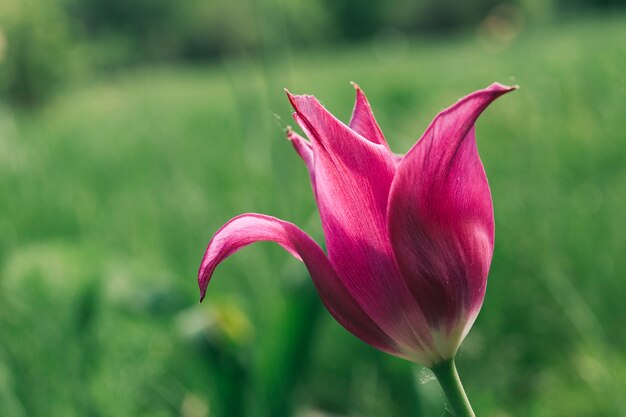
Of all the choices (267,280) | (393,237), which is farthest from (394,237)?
(267,280)

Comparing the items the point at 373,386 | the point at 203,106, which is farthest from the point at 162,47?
the point at 373,386

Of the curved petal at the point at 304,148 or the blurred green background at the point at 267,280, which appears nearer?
the curved petal at the point at 304,148

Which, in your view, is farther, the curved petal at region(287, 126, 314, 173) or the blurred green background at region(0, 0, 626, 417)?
the blurred green background at region(0, 0, 626, 417)

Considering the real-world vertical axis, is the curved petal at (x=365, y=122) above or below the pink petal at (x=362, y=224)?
above

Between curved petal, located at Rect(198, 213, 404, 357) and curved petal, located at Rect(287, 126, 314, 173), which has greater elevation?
curved petal, located at Rect(287, 126, 314, 173)

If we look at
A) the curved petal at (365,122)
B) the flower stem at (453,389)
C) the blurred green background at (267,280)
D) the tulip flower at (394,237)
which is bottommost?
the blurred green background at (267,280)

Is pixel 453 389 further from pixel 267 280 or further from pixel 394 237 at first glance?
pixel 267 280

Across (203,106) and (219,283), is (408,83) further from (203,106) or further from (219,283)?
(219,283)
